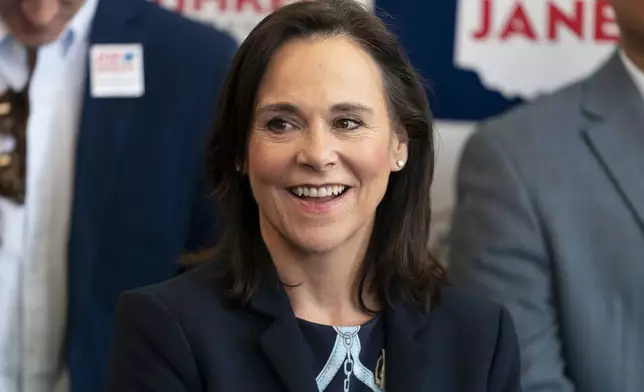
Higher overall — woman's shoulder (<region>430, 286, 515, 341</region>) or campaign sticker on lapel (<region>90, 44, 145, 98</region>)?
campaign sticker on lapel (<region>90, 44, 145, 98</region>)

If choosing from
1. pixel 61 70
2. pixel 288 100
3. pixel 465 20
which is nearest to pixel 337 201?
pixel 288 100

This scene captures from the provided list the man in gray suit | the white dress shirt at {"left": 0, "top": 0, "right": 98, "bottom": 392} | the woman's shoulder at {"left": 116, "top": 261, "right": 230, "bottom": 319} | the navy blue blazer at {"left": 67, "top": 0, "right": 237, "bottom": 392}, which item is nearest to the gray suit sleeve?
the man in gray suit

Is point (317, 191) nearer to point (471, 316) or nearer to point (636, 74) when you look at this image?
point (471, 316)

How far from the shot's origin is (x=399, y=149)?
4.71 ft

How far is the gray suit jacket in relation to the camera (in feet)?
5.99

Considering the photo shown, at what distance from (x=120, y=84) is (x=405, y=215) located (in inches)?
31.5

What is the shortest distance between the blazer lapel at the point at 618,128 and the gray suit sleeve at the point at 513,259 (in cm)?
19

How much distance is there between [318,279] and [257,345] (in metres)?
0.16

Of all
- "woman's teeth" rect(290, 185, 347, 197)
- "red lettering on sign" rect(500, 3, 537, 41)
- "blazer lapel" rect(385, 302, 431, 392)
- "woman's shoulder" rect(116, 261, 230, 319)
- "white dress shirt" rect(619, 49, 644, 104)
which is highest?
"red lettering on sign" rect(500, 3, 537, 41)

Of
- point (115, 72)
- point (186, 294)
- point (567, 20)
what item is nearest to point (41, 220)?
point (115, 72)

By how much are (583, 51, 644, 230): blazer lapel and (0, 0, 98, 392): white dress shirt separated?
1145mm

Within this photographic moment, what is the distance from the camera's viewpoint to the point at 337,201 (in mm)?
1311

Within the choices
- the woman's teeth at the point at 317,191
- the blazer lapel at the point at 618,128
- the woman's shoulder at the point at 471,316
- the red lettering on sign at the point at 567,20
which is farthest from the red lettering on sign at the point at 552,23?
the woman's teeth at the point at 317,191

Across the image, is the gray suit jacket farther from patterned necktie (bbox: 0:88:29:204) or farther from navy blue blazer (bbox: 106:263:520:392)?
patterned necktie (bbox: 0:88:29:204)
